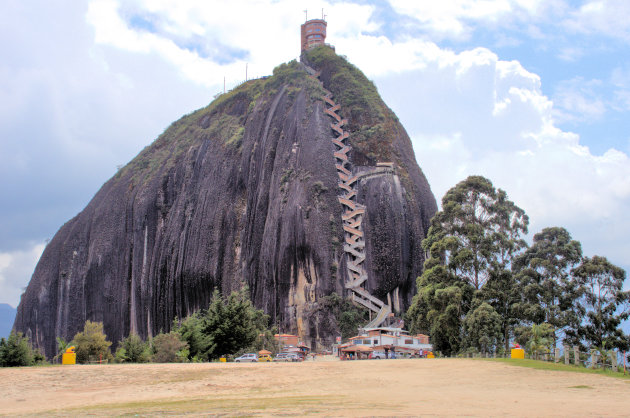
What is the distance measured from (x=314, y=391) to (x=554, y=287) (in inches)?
985

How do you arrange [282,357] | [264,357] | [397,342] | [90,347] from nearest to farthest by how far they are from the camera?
1. [90,347]
2. [264,357]
3. [282,357]
4. [397,342]

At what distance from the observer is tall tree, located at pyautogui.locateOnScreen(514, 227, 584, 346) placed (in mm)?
39188

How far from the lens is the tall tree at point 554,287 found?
3919 cm

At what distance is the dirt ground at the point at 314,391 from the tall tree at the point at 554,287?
13.2m

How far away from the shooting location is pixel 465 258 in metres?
41.9

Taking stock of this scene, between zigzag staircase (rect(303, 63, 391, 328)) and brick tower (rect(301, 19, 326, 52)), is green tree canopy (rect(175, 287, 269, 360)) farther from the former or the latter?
brick tower (rect(301, 19, 326, 52))

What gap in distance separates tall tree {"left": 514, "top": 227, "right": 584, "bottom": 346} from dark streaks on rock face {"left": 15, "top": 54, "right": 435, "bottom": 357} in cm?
2035

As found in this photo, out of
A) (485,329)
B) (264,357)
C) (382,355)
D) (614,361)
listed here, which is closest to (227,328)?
(264,357)

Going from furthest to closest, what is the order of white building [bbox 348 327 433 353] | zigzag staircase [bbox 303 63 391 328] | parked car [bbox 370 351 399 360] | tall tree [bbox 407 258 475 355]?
zigzag staircase [bbox 303 63 391 328]
white building [bbox 348 327 433 353]
parked car [bbox 370 351 399 360]
tall tree [bbox 407 258 475 355]

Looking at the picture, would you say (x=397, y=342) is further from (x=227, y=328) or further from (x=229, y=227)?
(x=229, y=227)

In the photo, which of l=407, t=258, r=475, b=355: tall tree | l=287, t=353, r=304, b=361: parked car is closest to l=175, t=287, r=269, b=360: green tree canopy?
l=287, t=353, r=304, b=361: parked car

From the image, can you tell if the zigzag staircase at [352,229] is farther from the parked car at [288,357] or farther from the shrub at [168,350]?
the shrub at [168,350]

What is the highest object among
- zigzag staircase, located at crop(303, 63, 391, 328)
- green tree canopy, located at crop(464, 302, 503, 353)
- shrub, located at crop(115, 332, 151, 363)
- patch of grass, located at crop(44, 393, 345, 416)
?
zigzag staircase, located at crop(303, 63, 391, 328)

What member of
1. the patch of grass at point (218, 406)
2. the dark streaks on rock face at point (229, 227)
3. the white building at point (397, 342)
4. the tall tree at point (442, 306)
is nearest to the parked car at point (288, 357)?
the white building at point (397, 342)
